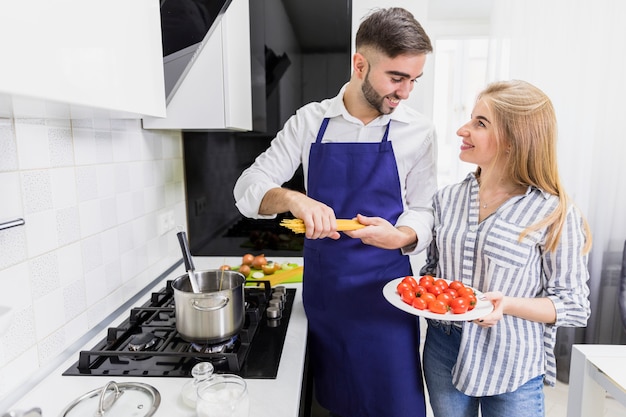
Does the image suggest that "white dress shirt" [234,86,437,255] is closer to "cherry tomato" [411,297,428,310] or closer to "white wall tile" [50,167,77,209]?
"cherry tomato" [411,297,428,310]

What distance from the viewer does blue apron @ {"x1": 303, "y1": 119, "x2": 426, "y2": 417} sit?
129 centimetres

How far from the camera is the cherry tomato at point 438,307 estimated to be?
102cm

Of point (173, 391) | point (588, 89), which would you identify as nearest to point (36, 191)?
point (173, 391)

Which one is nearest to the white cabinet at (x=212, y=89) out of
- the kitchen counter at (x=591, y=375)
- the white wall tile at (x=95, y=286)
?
the white wall tile at (x=95, y=286)

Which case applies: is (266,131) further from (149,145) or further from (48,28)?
(48,28)

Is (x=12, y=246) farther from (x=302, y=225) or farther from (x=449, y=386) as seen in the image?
(x=449, y=386)

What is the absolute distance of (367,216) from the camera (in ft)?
4.32

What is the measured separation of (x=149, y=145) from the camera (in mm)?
1619

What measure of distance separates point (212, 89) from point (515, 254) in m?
1.12

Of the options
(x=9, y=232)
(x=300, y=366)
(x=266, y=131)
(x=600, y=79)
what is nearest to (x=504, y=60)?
(x=600, y=79)

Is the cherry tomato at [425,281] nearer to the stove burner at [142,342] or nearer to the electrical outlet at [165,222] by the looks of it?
the stove burner at [142,342]

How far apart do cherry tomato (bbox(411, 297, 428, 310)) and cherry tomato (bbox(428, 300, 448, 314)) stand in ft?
0.04

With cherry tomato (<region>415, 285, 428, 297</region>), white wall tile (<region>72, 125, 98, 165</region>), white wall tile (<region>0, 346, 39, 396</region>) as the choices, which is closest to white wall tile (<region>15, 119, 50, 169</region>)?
white wall tile (<region>72, 125, 98, 165</region>)

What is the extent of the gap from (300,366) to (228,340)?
8.2 inches
